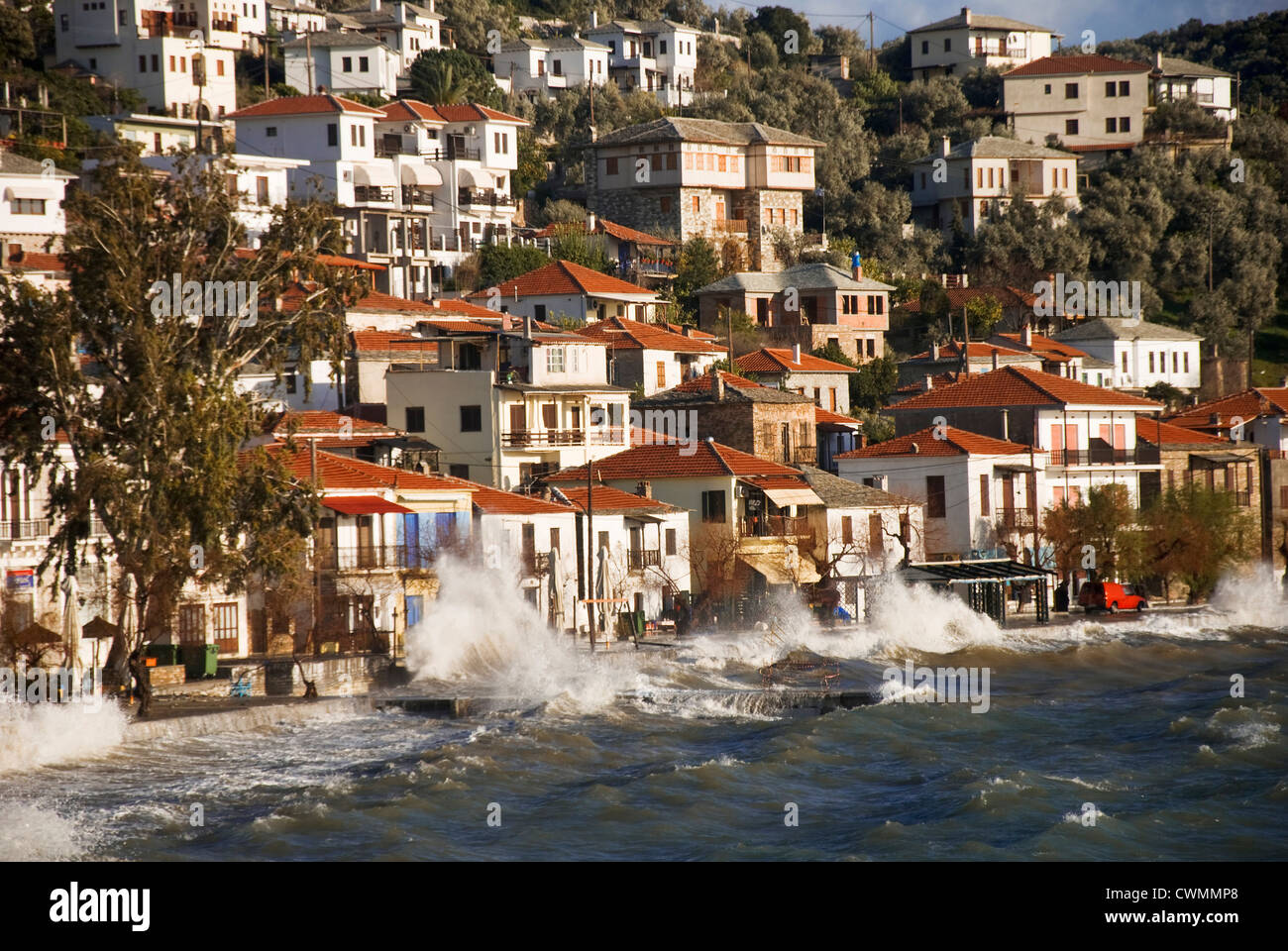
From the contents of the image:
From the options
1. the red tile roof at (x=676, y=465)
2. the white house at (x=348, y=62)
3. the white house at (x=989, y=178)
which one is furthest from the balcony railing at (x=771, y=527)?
the white house at (x=348, y=62)

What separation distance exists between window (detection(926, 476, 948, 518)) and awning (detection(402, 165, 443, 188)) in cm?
3903

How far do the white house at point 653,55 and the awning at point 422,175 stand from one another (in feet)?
130

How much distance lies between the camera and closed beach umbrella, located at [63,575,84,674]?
157ft

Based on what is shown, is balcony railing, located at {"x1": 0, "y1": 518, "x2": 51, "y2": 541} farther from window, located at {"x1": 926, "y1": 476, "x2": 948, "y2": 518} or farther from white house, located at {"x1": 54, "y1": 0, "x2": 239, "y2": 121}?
white house, located at {"x1": 54, "y1": 0, "x2": 239, "y2": 121}

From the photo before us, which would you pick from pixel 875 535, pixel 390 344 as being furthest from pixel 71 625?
pixel 875 535

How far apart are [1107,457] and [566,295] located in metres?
25.3

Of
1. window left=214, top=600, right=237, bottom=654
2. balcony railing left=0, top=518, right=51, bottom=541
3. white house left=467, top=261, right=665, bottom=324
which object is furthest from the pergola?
balcony railing left=0, top=518, right=51, bottom=541

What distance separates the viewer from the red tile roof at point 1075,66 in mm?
131750

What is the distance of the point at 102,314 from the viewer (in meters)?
45.6

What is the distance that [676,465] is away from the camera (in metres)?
71.1

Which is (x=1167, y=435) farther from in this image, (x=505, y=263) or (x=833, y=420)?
(x=505, y=263)

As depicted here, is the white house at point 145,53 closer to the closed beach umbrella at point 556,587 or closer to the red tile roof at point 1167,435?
the red tile roof at point 1167,435
